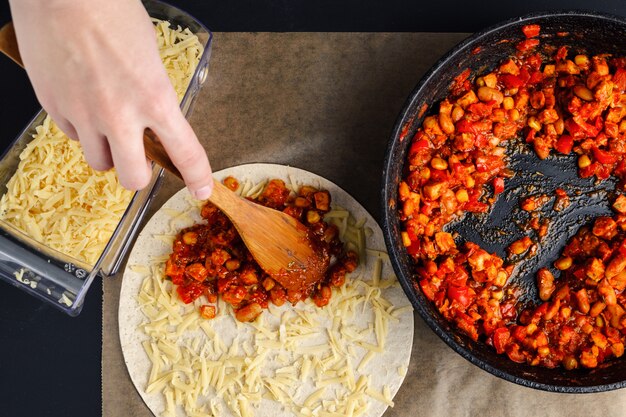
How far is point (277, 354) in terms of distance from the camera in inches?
112

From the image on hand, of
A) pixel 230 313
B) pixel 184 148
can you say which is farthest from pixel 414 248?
pixel 184 148

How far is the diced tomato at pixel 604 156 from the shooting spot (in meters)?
2.72

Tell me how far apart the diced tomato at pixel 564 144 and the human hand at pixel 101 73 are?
1909mm

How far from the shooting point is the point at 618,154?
2.72m

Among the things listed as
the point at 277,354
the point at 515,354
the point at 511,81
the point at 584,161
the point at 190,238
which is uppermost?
the point at 511,81

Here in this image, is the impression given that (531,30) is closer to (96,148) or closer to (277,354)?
(277,354)

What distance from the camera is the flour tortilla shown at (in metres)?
2.81

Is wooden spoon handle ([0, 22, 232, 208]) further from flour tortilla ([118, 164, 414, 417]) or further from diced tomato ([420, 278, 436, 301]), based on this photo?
diced tomato ([420, 278, 436, 301])

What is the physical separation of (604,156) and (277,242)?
5.00 feet

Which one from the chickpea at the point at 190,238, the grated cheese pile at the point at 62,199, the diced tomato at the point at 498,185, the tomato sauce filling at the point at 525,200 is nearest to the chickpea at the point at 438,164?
the tomato sauce filling at the point at 525,200

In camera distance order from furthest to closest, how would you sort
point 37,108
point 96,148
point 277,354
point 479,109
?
point 37,108
point 277,354
point 479,109
point 96,148

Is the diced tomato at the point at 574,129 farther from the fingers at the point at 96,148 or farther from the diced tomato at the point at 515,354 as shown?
the fingers at the point at 96,148

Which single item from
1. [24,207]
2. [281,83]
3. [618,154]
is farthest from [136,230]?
[618,154]

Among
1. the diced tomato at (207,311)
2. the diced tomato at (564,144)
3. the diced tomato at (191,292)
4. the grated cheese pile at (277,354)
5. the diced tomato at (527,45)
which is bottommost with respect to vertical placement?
the grated cheese pile at (277,354)
